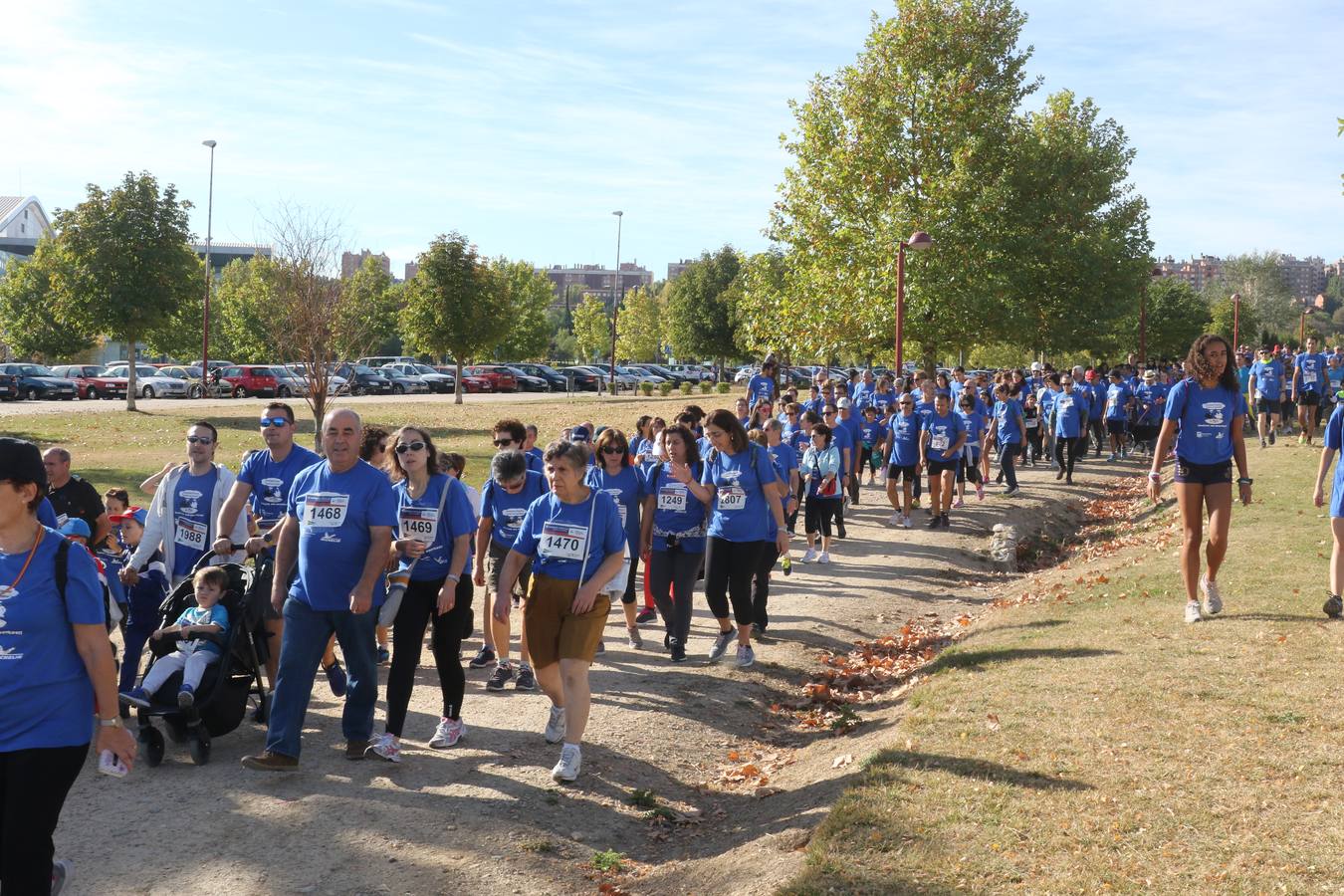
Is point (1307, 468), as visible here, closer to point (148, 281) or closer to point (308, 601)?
point (308, 601)

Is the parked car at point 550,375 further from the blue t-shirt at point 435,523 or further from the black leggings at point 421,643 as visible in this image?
the black leggings at point 421,643

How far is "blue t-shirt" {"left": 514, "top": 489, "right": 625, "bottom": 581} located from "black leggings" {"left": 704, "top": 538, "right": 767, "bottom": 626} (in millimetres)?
2701

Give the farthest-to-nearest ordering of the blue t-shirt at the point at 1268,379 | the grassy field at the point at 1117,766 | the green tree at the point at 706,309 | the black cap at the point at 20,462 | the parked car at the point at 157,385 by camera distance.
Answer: the green tree at the point at 706,309 < the parked car at the point at 157,385 < the blue t-shirt at the point at 1268,379 < the grassy field at the point at 1117,766 < the black cap at the point at 20,462

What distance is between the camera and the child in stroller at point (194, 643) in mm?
6809

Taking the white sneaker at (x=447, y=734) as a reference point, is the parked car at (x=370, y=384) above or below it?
above

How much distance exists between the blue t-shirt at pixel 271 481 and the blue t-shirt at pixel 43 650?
394 cm

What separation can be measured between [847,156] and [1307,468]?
1785 centimetres

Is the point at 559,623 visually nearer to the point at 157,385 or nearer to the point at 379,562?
the point at 379,562

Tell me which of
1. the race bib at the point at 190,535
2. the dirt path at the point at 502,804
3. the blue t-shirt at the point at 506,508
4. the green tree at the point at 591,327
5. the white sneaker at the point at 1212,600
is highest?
the green tree at the point at 591,327

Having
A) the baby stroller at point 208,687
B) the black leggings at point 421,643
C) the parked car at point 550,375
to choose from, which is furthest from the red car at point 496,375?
the black leggings at point 421,643

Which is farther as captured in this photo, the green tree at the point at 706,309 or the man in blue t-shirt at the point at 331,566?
the green tree at the point at 706,309

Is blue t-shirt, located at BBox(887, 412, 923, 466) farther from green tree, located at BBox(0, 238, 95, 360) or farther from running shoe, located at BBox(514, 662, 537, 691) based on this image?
green tree, located at BBox(0, 238, 95, 360)

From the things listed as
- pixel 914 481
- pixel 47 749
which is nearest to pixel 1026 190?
pixel 914 481

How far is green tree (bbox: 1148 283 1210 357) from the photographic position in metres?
74.1
